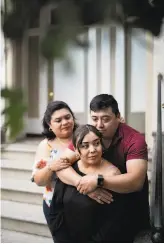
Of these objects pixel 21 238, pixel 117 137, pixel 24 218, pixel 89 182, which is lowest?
pixel 21 238

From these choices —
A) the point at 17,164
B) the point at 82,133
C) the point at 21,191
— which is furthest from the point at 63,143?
the point at 17,164

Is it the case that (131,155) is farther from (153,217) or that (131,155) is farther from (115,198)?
(153,217)

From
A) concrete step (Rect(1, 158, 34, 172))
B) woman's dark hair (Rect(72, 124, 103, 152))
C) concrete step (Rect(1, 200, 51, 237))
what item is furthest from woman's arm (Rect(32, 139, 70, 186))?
concrete step (Rect(1, 158, 34, 172))

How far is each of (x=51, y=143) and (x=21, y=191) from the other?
5.46 ft

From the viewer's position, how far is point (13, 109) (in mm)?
563

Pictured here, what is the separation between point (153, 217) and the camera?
8.42 feet

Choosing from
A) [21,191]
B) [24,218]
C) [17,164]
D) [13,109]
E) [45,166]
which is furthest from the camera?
[17,164]

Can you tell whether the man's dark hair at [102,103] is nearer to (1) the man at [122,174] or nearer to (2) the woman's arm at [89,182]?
(1) the man at [122,174]

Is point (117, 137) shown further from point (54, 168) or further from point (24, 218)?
point (24, 218)

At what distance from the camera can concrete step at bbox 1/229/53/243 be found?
3676mm

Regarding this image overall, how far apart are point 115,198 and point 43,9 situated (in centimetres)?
183

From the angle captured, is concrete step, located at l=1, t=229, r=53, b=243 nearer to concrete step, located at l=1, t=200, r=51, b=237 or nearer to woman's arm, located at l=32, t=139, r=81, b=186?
concrete step, located at l=1, t=200, r=51, b=237

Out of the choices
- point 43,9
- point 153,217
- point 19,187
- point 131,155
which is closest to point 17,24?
point 43,9

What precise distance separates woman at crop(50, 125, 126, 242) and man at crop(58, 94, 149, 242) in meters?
0.05
